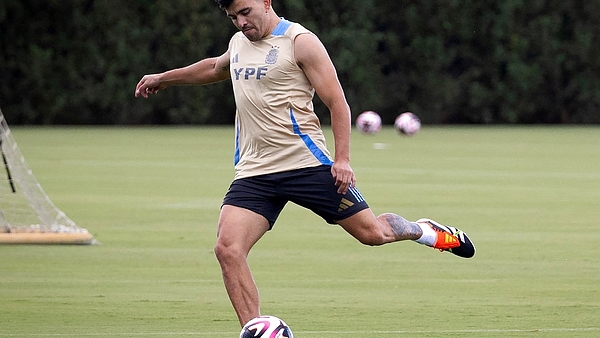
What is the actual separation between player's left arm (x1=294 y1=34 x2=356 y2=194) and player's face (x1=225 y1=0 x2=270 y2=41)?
0.21 m

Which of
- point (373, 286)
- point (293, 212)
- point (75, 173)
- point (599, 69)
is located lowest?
point (599, 69)

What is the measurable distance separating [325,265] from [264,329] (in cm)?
422

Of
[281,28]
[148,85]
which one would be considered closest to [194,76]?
[148,85]

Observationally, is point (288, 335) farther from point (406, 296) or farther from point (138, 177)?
point (138, 177)

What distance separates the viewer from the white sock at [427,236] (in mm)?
8359

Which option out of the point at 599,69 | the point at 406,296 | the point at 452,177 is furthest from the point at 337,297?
the point at 599,69

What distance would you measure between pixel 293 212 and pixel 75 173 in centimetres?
663

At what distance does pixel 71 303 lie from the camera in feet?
29.5

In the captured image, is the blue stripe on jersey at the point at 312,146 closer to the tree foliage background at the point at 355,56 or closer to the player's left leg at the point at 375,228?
the player's left leg at the point at 375,228

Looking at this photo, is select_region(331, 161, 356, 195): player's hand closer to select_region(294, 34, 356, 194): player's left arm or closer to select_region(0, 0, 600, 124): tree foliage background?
select_region(294, 34, 356, 194): player's left arm

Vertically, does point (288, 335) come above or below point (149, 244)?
above

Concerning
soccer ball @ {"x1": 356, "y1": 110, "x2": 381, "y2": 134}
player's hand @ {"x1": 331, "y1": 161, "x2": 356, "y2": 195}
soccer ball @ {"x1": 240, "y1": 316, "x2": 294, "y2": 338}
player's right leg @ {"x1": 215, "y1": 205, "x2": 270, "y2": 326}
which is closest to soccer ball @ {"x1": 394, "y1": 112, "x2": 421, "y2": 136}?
soccer ball @ {"x1": 356, "y1": 110, "x2": 381, "y2": 134}

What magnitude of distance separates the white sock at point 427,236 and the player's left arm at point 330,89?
1.31 m

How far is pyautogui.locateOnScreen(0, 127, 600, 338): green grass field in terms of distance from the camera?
8258 millimetres
